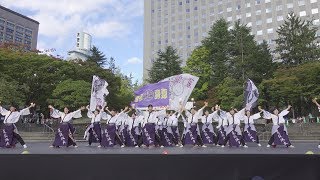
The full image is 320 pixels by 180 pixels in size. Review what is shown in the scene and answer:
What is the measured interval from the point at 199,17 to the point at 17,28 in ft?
148

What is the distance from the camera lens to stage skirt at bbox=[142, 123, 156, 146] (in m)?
16.2

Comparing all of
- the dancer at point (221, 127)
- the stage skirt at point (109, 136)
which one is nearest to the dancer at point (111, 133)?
the stage skirt at point (109, 136)

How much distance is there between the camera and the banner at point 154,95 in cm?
2180

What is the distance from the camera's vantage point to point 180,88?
69.8 ft

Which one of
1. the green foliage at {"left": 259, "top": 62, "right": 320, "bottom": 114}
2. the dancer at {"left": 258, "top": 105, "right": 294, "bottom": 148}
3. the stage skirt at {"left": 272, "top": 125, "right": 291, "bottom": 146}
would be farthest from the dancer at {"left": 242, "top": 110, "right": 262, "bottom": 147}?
the green foliage at {"left": 259, "top": 62, "right": 320, "bottom": 114}

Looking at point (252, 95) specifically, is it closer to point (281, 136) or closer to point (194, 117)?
point (281, 136)

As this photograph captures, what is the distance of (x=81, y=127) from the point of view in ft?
98.7

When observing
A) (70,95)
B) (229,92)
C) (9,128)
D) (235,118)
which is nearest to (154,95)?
(235,118)

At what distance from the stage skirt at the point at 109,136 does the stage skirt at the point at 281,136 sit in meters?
7.15

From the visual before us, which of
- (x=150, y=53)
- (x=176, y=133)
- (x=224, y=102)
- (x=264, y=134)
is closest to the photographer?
(x=176, y=133)

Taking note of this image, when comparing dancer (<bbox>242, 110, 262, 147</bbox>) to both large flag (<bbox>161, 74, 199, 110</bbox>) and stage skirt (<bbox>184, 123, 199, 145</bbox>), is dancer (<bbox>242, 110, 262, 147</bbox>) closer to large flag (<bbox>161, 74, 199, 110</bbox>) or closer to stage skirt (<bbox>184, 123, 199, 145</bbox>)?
stage skirt (<bbox>184, 123, 199, 145</bbox>)
